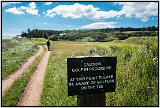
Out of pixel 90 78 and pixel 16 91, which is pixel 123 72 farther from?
pixel 16 91

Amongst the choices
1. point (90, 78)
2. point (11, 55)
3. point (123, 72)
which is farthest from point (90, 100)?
point (11, 55)

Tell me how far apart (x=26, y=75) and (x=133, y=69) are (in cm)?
330

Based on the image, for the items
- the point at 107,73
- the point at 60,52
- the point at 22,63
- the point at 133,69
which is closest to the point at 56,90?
the point at 133,69

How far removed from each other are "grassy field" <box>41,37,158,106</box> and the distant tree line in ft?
0.53

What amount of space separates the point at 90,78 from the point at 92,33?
3.73 metres

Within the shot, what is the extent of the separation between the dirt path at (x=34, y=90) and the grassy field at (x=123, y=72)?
6.0 inches

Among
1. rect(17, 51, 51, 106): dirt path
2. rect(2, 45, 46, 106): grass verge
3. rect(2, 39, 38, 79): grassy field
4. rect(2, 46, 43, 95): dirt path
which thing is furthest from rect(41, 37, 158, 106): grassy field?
rect(2, 39, 38, 79): grassy field

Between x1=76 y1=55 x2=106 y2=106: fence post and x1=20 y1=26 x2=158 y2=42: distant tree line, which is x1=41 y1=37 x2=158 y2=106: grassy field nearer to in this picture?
x1=20 y1=26 x2=158 y2=42: distant tree line

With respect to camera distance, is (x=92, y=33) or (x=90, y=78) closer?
(x=90, y=78)

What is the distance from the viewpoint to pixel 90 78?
522 cm

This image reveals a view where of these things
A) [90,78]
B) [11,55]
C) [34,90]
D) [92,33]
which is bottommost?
[34,90]

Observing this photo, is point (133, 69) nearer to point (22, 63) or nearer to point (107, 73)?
point (107, 73)

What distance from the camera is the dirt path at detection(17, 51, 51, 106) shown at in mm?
6905

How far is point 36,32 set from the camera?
8.80 meters
